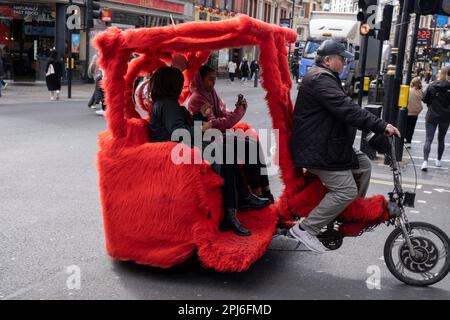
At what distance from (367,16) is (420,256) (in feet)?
24.9

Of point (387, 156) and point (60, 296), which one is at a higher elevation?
point (387, 156)

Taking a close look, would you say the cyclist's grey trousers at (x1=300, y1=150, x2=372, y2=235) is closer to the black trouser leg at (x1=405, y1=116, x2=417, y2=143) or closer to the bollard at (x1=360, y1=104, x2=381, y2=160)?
the bollard at (x1=360, y1=104, x2=381, y2=160)

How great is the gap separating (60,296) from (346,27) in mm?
26523

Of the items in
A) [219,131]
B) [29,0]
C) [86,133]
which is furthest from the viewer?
[29,0]

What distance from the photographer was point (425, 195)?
7.64 meters

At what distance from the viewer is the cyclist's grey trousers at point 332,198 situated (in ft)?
13.9

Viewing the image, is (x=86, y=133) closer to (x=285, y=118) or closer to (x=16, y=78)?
(x=285, y=118)

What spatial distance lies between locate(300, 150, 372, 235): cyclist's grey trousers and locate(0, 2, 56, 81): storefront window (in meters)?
21.4

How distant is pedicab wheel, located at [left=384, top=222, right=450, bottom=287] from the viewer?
4.26 meters

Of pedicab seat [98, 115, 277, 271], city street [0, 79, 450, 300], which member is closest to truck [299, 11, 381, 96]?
city street [0, 79, 450, 300]

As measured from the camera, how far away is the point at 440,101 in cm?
936

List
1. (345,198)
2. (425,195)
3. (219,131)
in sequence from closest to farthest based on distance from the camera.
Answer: (345,198), (219,131), (425,195)

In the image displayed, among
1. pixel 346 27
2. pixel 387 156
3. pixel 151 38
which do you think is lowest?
pixel 387 156

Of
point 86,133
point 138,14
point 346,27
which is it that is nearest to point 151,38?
point 86,133
